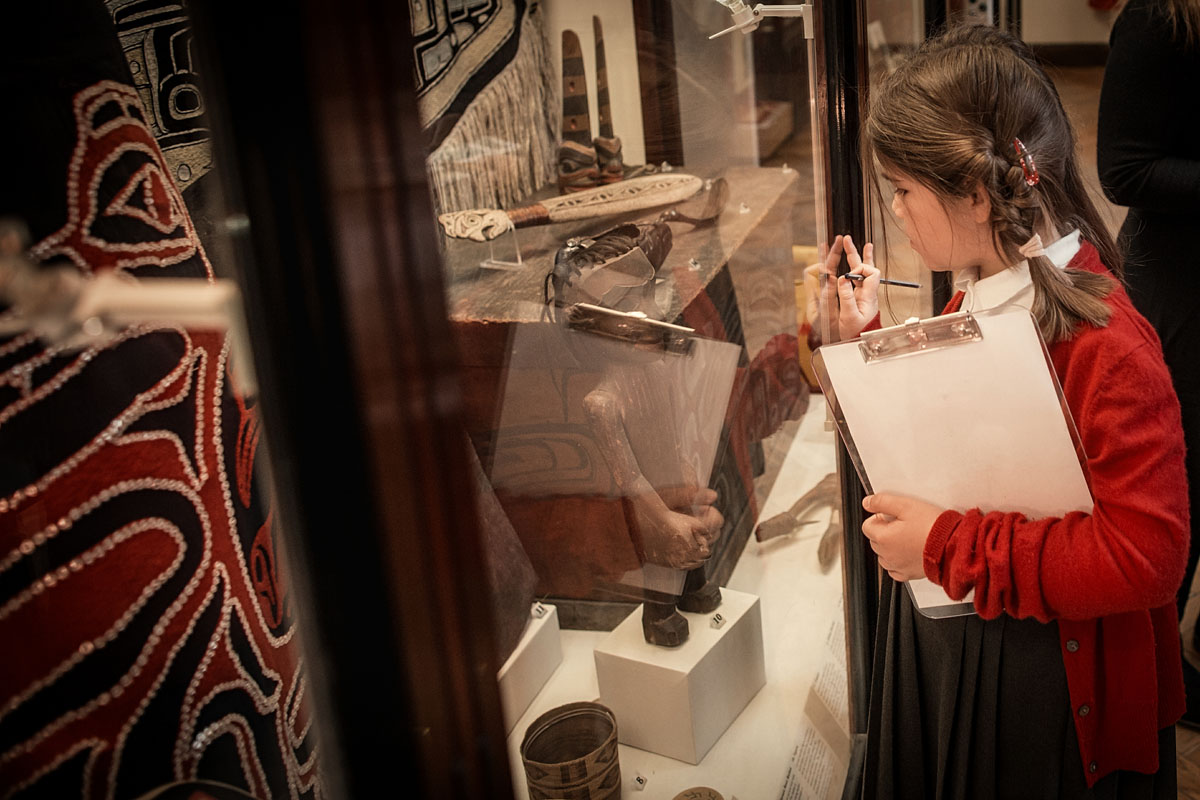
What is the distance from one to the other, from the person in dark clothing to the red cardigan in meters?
0.63

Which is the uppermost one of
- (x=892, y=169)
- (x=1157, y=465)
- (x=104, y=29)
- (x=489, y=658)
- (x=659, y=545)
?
(x=104, y=29)

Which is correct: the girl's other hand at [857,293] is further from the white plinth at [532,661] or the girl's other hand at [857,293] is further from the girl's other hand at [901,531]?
the white plinth at [532,661]

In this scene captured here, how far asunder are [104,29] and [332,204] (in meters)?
0.27

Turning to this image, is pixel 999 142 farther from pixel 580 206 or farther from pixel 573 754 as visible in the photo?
pixel 573 754

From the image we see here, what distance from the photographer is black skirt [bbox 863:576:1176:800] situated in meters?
0.97

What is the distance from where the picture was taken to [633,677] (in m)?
0.98

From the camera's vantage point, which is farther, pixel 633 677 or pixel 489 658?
pixel 633 677

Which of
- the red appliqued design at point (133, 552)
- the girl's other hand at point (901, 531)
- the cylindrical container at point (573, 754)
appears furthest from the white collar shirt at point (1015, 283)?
the red appliqued design at point (133, 552)

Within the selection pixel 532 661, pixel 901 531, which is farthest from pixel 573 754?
pixel 901 531

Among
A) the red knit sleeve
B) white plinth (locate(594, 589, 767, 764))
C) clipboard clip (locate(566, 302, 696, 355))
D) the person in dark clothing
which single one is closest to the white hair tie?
the red knit sleeve

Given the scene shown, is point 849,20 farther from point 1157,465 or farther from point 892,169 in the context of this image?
point 1157,465

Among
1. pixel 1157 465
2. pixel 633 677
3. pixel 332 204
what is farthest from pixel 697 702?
pixel 332 204

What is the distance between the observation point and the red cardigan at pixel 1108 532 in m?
0.79

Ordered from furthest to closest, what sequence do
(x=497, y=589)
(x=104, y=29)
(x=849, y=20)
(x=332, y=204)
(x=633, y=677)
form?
(x=849, y=20) → (x=633, y=677) → (x=497, y=589) → (x=104, y=29) → (x=332, y=204)
